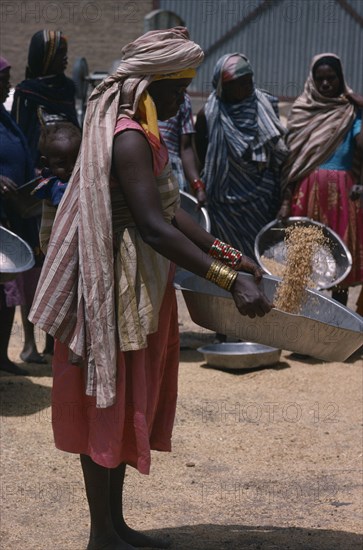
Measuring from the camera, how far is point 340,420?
17.7ft

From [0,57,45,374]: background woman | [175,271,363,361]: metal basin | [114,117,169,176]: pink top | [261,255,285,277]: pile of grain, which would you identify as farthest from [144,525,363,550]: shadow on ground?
[0,57,45,374]: background woman

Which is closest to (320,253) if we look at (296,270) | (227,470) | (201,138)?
(201,138)

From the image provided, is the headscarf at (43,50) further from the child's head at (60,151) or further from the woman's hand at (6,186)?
the child's head at (60,151)

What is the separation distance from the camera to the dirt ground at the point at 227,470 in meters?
3.83

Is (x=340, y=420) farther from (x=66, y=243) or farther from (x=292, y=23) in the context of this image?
(x=292, y=23)

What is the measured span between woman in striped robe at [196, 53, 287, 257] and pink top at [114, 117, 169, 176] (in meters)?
3.64

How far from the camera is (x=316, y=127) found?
690 cm

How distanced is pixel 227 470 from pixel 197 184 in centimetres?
272

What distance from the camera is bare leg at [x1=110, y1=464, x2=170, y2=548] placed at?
346 cm

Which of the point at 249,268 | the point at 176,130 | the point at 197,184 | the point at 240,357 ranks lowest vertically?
the point at 240,357

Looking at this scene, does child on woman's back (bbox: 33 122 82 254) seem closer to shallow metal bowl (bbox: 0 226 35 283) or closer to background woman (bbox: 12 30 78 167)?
shallow metal bowl (bbox: 0 226 35 283)

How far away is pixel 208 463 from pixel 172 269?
1.67m

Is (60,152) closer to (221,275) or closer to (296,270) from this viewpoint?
(296,270)

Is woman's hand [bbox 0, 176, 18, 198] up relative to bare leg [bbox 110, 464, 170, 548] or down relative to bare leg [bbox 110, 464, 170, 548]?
up
